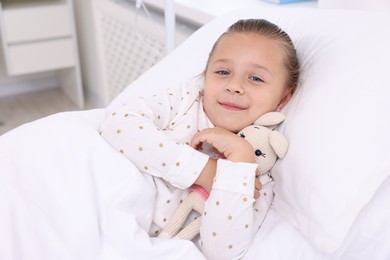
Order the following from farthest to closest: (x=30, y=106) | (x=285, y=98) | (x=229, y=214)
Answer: (x=30, y=106) → (x=285, y=98) → (x=229, y=214)

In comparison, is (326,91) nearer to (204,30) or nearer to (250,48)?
(250,48)

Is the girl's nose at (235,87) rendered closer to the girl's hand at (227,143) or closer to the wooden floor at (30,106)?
the girl's hand at (227,143)

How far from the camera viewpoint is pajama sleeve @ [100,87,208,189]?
89 centimetres

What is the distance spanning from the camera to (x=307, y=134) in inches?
34.4

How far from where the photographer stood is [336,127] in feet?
2.73

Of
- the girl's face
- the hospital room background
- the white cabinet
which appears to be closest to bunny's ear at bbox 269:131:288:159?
the girl's face

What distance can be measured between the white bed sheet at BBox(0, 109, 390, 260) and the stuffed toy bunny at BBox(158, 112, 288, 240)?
0.06 m

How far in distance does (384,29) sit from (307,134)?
0.91 ft

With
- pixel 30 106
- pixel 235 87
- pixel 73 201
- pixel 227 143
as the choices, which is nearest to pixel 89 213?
pixel 73 201

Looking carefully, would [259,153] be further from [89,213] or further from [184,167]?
[89,213]

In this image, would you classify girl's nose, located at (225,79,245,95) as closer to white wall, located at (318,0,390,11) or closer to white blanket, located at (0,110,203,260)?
white blanket, located at (0,110,203,260)

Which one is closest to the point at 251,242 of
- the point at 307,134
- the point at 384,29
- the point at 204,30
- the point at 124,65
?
the point at 307,134

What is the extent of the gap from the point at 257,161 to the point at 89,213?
35cm

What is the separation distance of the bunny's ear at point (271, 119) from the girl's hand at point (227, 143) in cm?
9
